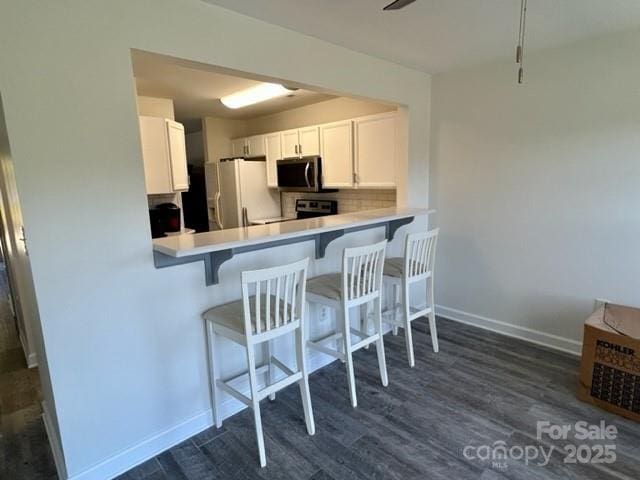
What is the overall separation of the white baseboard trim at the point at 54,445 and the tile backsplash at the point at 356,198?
3238mm

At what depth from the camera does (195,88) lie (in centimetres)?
330

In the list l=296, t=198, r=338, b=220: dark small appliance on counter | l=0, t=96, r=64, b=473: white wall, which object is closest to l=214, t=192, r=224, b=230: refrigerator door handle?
l=296, t=198, r=338, b=220: dark small appliance on counter

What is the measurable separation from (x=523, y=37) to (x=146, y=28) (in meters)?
2.37

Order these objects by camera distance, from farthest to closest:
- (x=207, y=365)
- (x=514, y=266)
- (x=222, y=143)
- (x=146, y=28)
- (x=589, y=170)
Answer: (x=222, y=143) < (x=514, y=266) < (x=589, y=170) < (x=207, y=365) < (x=146, y=28)

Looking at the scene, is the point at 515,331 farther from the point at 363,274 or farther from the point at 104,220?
the point at 104,220

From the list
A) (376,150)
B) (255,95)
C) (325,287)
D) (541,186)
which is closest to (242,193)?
(255,95)

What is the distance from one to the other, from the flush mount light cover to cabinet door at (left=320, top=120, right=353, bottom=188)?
0.60 m

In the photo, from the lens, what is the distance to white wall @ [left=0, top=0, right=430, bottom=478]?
1.50 m

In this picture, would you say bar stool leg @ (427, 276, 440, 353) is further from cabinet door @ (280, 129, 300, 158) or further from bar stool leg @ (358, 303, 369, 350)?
cabinet door @ (280, 129, 300, 158)

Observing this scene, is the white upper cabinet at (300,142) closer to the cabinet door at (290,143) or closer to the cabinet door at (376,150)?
the cabinet door at (290,143)

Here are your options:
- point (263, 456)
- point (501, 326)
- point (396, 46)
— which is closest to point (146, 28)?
point (396, 46)

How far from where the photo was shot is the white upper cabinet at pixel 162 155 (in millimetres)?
3176

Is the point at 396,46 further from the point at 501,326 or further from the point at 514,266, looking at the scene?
the point at 501,326

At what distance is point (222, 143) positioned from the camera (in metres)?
5.06
